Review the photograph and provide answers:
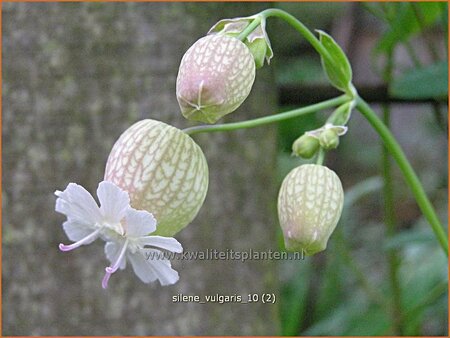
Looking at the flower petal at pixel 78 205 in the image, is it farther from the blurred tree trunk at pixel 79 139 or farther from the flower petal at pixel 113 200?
the blurred tree trunk at pixel 79 139

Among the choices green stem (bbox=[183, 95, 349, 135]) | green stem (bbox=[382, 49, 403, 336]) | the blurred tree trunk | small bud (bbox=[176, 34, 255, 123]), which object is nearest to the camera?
small bud (bbox=[176, 34, 255, 123])

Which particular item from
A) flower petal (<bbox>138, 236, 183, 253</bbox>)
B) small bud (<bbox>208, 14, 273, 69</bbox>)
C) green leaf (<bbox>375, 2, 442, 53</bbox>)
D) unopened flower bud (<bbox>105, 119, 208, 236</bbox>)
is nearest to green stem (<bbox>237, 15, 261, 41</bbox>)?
small bud (<bbox>208, 14, 273, 69</bbox>)

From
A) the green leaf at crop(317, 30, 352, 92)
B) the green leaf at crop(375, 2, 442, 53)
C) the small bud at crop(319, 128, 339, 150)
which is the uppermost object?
the green leaf at crop(317, 30, 352, 92)

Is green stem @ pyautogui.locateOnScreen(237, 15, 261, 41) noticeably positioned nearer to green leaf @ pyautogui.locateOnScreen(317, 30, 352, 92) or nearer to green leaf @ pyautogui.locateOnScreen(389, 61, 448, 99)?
green leaf @ pyautogui.locateOnScreen(317, 30, 352, 92)

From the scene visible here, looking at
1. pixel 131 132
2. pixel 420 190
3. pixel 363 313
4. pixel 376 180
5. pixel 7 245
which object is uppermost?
pixel 131 132

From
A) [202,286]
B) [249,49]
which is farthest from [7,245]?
[249,49]

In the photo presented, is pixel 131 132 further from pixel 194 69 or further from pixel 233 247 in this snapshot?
pixel 233 247

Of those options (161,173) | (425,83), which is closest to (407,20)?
(425,83)
